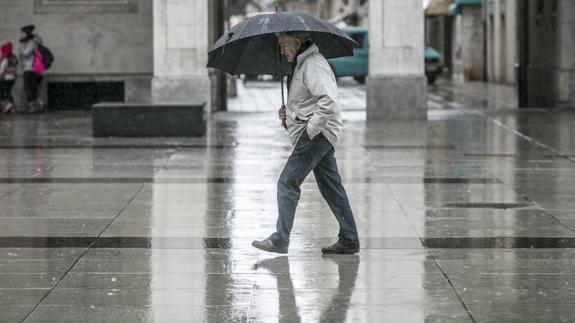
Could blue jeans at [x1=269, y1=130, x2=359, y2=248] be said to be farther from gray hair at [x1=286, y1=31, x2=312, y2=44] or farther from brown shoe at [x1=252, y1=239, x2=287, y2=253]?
gray hair at [x1=286, y1=31, x2=312, y2=44]

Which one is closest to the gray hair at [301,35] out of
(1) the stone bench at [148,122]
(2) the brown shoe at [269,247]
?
(2) the brown shoe at [269,247]

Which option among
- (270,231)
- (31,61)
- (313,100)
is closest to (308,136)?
(313,100)

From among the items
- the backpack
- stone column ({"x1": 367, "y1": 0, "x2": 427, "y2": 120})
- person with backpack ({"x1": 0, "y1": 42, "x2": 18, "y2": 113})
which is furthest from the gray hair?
person with backpack ({"x1": 0, "y1": 42, "x2": 18, "y2": 113})

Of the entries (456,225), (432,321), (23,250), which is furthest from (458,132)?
(432,321)

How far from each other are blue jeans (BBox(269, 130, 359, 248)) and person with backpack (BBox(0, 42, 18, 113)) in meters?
16.8

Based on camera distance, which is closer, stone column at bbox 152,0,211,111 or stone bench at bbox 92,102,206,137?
stone bench at bbox 92,102,206,137

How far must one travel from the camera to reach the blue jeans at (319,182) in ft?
29.6

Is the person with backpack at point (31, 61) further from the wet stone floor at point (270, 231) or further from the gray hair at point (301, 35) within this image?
the gray hair at point (301, 35)

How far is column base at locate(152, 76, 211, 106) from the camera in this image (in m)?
23.2

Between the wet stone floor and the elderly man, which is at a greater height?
the elderly man

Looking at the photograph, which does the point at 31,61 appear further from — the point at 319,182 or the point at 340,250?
the point at 340,250

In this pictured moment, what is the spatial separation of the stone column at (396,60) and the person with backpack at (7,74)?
23.7 ft

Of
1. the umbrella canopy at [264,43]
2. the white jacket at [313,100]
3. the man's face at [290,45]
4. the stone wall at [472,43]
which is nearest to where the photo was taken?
the white jacket at [313,100]

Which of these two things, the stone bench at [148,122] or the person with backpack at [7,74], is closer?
the stone bench at [148,122]
